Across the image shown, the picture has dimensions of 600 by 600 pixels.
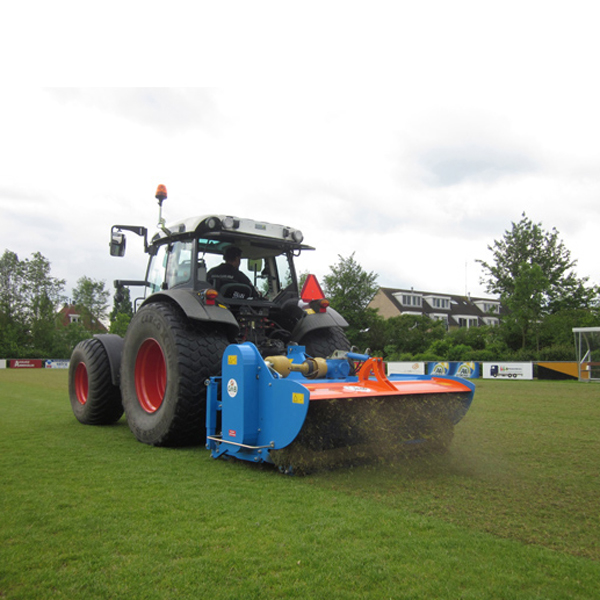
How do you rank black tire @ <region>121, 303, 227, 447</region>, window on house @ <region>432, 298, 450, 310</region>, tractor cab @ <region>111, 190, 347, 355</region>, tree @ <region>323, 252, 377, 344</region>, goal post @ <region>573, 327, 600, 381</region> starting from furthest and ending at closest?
1. window on house @ <region>432, 298, 450, 310</region>
2. tree @ <region>323, 252, 377, 344</region>
3. goal post @ <region>573, 327, 600, 381</region>
4. tractor cab @ <region>111, 190, 347, 355</region>
5. black tire @ <region>121, 303, 227, 447</region>

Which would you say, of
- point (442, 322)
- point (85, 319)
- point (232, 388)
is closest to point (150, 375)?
point (232, 388)

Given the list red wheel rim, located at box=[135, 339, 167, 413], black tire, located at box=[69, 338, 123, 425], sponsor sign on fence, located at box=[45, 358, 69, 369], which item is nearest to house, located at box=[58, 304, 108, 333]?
sponsor sign on fence, located at box=[45, 358, 69, 369]

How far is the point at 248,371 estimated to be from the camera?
446cm

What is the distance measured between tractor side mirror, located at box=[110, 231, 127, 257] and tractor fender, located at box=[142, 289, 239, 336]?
→ 4.63ft

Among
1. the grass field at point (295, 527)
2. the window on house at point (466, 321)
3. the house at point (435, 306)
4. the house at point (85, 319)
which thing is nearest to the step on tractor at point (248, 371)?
the grass field at point (295, 527)

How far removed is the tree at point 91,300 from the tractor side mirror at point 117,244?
206 ft

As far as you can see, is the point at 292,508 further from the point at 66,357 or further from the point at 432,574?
the point at 66,357

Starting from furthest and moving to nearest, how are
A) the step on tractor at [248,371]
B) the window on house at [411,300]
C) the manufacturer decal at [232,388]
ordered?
the window on house at [411,300] < the manufacturer decal at [232,388] < the step on tractor at [248,371]

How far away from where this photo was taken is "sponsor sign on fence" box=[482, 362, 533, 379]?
2161cm

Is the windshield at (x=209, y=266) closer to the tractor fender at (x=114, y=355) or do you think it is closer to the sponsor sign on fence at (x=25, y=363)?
the tractor fender at (x=114, y=355)

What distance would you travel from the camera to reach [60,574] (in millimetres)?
2393

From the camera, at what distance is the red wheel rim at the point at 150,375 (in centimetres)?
592

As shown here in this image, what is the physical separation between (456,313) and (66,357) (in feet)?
123

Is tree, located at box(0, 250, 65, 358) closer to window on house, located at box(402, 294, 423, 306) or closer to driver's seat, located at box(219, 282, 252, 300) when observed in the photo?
window on house, located at box(402, 294, 423, 306)
